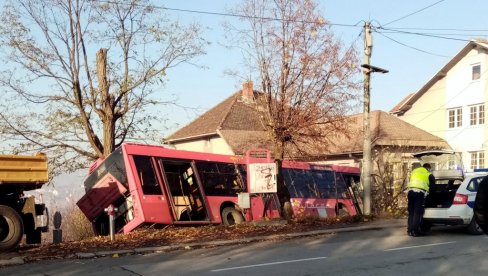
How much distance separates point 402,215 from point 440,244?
756cm

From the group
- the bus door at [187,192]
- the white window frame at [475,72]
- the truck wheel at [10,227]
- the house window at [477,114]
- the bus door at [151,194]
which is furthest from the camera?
the white window frame at [475,72]

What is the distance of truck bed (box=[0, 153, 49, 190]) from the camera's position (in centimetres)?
1074

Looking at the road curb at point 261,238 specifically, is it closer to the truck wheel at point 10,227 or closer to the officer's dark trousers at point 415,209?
the officer's dark trousers at point 415,209

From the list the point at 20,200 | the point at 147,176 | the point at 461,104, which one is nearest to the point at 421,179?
the point at 147,176

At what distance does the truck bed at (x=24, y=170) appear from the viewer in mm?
10742

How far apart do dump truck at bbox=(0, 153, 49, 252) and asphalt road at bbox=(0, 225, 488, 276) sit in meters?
1.97

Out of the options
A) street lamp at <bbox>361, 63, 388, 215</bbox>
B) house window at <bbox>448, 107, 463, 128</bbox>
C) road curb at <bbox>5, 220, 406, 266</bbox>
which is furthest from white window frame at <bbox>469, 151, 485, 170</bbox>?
road curb at <bbox>5, 220, 406, 266</bbox>

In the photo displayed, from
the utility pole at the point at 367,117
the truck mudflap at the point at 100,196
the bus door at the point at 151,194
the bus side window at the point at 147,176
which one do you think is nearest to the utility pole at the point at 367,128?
the utility pole at the point at 367,117

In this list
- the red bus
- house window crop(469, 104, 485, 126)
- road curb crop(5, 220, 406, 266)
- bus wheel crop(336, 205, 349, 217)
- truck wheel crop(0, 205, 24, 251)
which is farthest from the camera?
house window crop(469, 104, 485, 126)

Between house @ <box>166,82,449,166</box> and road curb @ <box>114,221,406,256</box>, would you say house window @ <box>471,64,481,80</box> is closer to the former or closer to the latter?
house @ <box>166,82,449,166</box>

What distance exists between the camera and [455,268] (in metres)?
8.50

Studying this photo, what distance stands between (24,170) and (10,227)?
49.0 inches

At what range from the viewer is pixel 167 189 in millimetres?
15734

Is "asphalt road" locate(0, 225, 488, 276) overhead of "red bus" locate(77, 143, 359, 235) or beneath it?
beneath
